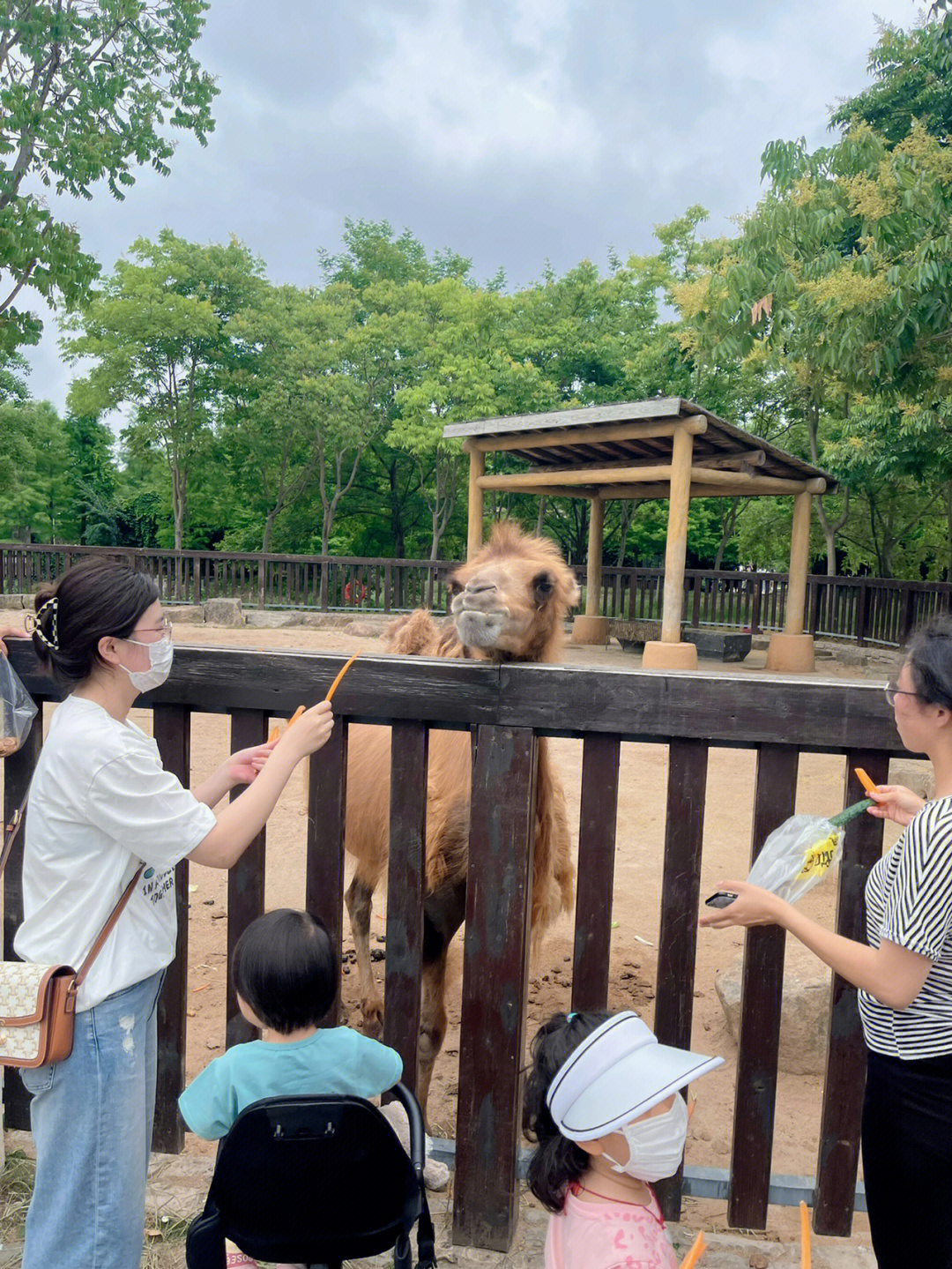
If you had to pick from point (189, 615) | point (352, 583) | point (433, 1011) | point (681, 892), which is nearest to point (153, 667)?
point (681, 892)

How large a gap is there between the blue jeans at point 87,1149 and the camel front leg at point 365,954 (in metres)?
A: 2.06

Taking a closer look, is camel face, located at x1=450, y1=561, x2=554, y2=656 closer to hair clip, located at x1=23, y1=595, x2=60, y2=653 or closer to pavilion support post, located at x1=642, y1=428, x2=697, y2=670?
hair clip, located at x1=23, y1=595, x2=60, y2=653

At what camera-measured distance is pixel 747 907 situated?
62.1 inches

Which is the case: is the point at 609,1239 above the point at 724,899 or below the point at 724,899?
below

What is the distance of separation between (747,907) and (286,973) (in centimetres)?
79

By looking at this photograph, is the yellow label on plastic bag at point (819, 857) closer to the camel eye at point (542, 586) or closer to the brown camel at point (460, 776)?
the brown camel at point (460, 776)

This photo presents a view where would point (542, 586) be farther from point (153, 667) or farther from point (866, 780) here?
point (153, 667)

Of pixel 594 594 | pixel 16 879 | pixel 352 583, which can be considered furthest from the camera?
pixel 352 583

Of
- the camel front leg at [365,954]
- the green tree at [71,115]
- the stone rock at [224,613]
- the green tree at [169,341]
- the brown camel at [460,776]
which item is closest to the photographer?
the brown camel at [460,776]

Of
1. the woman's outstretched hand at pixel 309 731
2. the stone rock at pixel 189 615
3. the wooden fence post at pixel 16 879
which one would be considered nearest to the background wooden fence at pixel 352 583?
the stone rock at pixel 189 615

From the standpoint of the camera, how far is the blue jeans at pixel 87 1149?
1.65 meters

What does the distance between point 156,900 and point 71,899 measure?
0.17 meters

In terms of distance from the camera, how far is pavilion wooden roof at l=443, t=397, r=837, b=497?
12.9 metres

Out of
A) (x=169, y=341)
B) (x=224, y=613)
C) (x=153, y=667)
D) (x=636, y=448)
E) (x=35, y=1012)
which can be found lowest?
(x=224, y=613)
